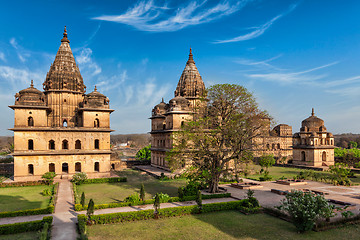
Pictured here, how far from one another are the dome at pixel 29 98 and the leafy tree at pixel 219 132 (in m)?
20.5

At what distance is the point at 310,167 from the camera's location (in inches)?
1944

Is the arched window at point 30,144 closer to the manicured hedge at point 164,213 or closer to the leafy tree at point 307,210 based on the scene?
the manicured hedge at point 164,213

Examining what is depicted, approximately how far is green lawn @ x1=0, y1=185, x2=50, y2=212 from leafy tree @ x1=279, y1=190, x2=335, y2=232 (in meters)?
19.6

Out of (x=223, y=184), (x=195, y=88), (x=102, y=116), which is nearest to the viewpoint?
(x=223, y=184)

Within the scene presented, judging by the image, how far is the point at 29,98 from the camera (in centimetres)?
3497

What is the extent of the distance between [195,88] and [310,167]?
2620cm

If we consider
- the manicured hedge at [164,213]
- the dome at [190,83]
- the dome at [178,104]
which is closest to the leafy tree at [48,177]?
the manicured hedge at [164,213]

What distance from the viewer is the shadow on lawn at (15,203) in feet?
70.9

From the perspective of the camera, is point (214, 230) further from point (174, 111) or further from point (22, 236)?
point (174, 111)

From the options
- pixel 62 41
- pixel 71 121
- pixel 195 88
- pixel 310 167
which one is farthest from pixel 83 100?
pixel 310 167

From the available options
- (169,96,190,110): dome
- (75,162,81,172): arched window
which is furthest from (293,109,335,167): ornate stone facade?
(75,162,81,172): arched window

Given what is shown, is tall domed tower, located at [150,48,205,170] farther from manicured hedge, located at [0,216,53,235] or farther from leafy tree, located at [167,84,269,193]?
manicured hedge, located at [0,216,53,235]

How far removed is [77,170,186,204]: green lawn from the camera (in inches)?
1003

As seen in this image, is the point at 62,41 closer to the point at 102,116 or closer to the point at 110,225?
the point at 102,116
